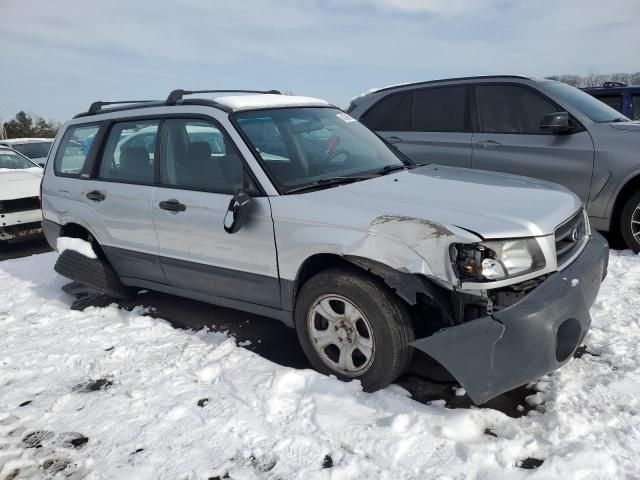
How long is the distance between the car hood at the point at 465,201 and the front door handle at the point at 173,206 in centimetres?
104

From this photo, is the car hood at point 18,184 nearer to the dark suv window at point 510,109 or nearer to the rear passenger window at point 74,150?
the rear passenger window at point 74,150

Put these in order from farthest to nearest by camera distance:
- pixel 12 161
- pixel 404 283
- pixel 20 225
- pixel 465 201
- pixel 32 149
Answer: pixel 32 149
pixel 12 161
pixel 20 225
pixel 465 201
pixel 404 283

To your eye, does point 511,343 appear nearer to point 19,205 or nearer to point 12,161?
point 19,205

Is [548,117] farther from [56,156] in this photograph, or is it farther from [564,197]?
[56,156]

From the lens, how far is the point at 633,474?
2211 millimetres

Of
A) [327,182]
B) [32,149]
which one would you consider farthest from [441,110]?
[32,149]

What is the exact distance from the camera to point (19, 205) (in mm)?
7195

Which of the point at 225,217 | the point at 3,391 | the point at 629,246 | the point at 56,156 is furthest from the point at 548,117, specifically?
the point at 3,391

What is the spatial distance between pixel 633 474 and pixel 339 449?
1.28m

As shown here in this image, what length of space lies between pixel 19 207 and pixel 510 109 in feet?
21.3

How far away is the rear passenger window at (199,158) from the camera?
3.52 meters

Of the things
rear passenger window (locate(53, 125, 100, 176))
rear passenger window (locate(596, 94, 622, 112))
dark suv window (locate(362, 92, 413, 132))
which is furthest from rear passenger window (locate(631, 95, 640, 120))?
rear passenger window (locate(53, 125, 100, 176))

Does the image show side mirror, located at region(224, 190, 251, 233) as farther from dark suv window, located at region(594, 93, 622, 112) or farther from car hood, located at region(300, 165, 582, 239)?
dark suv window, located at region(594, 93, 622, 112)

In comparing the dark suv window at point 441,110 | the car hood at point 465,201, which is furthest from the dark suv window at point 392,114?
the car hood at point 465,201
